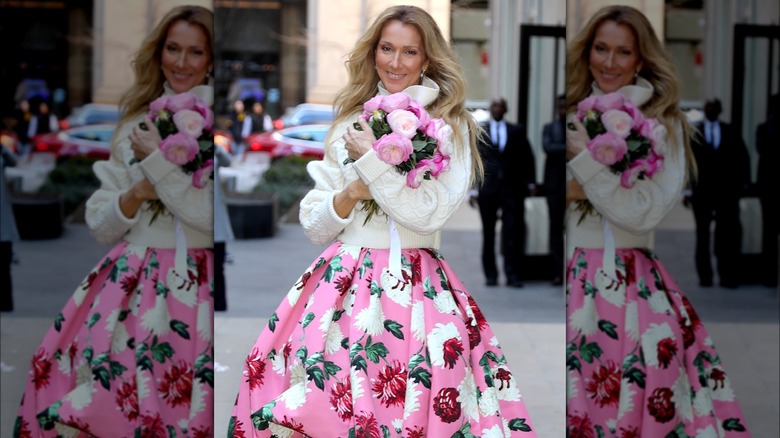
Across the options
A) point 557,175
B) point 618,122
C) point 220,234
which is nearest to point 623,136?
point 618,122

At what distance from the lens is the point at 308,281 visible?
289 centimetres

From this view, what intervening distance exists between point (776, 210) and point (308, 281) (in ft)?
4.87

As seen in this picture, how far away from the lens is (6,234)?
3705 millimetres

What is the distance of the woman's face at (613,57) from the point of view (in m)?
3.08

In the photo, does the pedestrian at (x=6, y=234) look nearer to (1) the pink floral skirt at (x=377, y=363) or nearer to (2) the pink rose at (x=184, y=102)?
(2) the pink rose at (x=184, y=102)

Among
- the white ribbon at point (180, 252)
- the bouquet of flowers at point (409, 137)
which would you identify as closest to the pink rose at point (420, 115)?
the bouquet of flowers at point (409, 137)

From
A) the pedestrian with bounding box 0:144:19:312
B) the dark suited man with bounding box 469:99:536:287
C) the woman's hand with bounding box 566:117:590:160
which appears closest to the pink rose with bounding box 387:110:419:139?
the dark suited man with bounding box 469:99:536:287

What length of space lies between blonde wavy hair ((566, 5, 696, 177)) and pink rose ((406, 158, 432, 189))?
571 millimetres

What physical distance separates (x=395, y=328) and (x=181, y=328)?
74cm

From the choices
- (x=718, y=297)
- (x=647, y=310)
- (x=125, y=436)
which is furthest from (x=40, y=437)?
(x=718, y=297)

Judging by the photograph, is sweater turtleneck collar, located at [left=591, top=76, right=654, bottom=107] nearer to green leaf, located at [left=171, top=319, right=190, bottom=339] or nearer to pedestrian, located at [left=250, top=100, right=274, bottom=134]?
pedestrian, located at [left=250, top=100, right=274, bottom=134]

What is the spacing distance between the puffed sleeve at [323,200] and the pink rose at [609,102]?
0.73 meters

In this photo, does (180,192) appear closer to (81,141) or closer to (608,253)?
(81,141)

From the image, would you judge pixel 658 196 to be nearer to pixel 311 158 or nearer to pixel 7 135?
pixel 311 158
